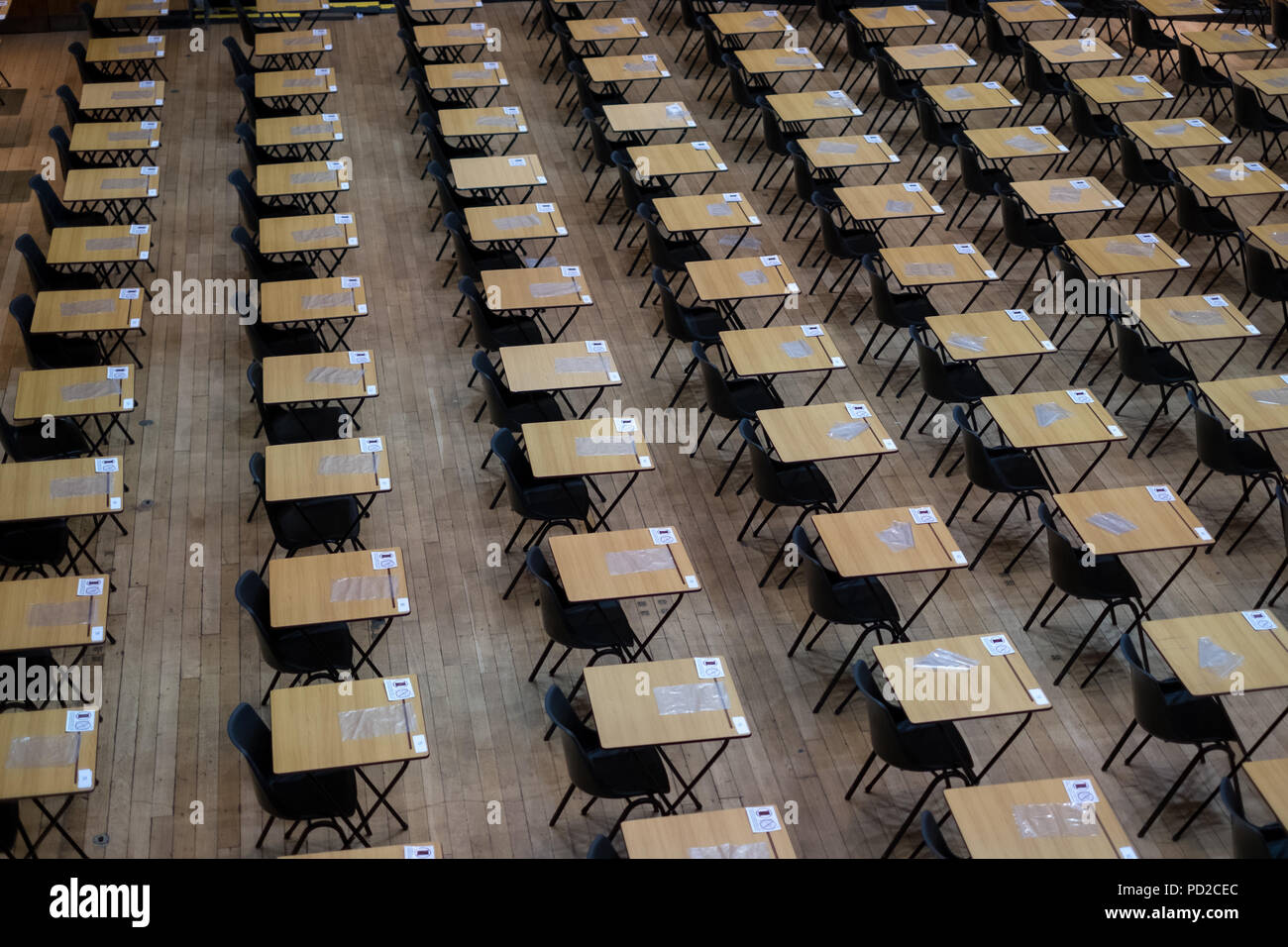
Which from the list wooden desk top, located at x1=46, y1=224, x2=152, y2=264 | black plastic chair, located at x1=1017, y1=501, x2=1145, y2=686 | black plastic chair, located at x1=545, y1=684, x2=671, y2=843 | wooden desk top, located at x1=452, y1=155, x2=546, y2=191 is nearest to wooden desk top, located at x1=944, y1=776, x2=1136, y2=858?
black plastic chair, located at x1=545, y1=684, x2=671, y2=843

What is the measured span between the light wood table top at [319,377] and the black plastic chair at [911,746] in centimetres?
345

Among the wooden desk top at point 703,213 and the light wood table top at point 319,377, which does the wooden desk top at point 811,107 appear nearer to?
the wooden desk top at point 703,213

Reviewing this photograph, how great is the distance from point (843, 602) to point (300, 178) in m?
5.60

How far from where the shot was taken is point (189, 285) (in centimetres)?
1053

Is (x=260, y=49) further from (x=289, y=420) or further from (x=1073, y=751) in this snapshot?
(x=1073, y=751)

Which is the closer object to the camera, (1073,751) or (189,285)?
(1073,751)

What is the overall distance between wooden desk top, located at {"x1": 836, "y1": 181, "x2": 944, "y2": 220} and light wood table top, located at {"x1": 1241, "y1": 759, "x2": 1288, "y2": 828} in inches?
206

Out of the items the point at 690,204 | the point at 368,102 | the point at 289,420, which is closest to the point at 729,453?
the point at 690,204

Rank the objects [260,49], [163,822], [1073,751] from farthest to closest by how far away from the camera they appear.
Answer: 1. [260,49]
2. [1073,751]
3. [163,822]

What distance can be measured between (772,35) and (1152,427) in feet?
25.9

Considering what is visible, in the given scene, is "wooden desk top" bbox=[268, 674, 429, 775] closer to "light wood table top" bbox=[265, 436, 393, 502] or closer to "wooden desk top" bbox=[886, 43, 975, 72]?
"light wood table top" bbox=[265, 436, 393, 502]

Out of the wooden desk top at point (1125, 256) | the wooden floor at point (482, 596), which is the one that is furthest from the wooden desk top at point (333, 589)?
the wooden desk top at point (1125, 256)

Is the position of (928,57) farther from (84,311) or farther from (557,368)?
(84,311)

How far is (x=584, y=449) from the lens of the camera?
7.61m
